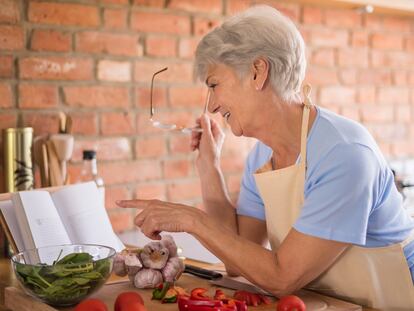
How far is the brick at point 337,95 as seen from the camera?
8.55 ft

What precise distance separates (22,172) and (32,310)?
55 centimetres

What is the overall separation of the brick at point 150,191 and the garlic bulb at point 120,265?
2.19 feet

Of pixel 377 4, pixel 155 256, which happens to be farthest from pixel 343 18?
pixel 155 256

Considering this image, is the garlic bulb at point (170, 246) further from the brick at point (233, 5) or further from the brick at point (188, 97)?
the brick at point (233, 5)

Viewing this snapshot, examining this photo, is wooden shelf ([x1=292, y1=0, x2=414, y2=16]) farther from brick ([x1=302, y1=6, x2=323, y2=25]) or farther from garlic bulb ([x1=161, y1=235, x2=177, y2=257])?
garlic bulb ([x1=161, y1=235, x2=177, y2=257])

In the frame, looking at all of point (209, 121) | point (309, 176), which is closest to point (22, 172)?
point (209, 121)

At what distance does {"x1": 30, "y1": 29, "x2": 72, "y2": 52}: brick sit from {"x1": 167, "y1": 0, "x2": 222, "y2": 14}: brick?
0.39 m

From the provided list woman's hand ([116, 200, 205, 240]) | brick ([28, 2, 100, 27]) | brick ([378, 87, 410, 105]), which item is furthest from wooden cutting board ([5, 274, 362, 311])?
brick ([378, 87, 410, 105])

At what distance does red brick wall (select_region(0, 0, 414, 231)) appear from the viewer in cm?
188

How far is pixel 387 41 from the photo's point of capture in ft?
9.34

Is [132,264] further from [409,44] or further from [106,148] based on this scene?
[409,44]

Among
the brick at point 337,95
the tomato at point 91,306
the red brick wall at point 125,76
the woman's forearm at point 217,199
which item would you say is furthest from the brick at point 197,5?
the tomato at point 91,306

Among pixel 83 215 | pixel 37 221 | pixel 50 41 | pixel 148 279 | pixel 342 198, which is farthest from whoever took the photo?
pixel 50 41

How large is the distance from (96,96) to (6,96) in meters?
0.28
